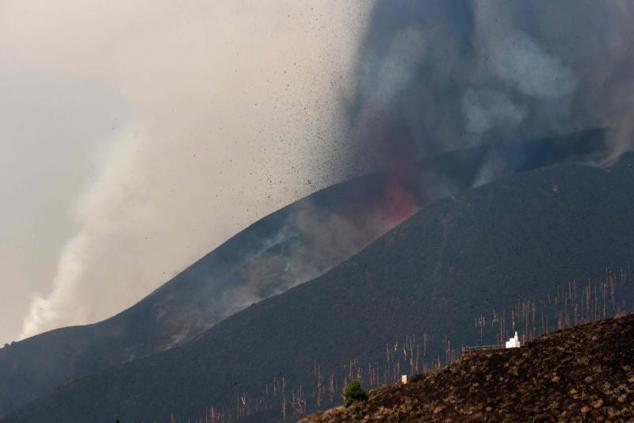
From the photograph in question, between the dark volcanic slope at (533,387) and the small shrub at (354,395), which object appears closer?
the dark volcanic slope at (533,387)

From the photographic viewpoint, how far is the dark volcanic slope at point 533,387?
7475 cm

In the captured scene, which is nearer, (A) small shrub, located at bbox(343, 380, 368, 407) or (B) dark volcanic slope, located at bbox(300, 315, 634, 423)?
(B) dark volcanic slope, located at bbox(300, 315, 634, 423)

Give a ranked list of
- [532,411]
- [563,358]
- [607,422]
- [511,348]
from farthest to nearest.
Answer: [511,348] → [563,358] → [532,411] → [607,422]

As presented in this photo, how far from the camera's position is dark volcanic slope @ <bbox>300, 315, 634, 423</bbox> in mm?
74750

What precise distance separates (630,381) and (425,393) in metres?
15.5

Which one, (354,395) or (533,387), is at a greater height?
(354,395)

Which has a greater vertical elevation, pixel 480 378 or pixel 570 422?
pixel 480 378

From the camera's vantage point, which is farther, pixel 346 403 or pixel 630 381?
pixel 346 403

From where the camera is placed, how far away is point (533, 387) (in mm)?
79562

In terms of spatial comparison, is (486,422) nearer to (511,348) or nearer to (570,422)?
(570,422)

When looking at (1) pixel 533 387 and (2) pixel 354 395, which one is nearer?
(1) pixel 533 387

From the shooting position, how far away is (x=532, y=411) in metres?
76.1

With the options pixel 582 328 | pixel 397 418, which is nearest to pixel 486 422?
pixel 397 418

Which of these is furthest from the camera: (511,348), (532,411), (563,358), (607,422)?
(511,348)
